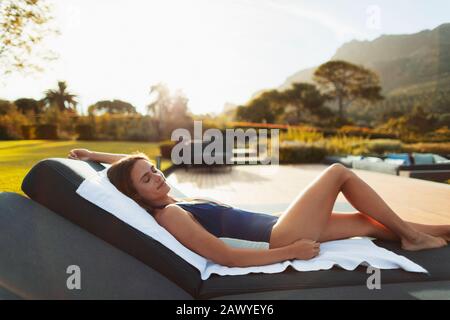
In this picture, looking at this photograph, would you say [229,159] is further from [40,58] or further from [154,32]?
[40,58]

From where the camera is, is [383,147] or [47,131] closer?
[47,131]

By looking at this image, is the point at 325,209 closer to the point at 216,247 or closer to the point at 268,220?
the point at 268,220

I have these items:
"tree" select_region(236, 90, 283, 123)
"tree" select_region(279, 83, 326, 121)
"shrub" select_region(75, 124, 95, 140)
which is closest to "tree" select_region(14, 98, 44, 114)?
"shrub" select_region(75, 124, 95, 140)

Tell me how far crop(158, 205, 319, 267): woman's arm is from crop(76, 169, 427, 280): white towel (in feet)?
0.09

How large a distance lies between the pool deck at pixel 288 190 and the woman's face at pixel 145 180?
1825mm

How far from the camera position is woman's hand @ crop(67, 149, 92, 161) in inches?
78.7

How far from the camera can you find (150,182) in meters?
1.58

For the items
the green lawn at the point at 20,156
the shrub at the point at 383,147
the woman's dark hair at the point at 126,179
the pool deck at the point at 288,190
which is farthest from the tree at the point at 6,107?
the shrub at the point at 383,147

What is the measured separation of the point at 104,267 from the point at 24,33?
235cm

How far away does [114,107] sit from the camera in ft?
22.2

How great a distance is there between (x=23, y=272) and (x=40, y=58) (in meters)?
2.25

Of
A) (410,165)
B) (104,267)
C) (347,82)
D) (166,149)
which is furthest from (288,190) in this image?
(347,82)

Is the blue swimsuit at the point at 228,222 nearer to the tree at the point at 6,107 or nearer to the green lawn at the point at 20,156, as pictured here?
the green lawn at the point at 20,156

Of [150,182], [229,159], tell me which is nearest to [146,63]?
[229,159]
